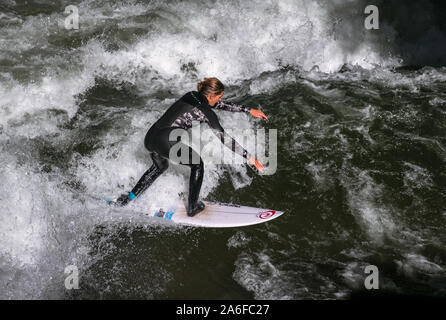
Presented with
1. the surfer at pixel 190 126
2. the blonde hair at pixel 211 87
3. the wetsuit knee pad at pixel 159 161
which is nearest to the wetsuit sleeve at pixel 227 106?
the surfer at pixel 190 126

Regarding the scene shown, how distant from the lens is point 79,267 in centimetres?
445

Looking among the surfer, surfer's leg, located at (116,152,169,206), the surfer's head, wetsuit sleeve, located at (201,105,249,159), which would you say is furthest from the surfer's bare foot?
the surfer's head

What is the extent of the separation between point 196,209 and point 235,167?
3.57 feet

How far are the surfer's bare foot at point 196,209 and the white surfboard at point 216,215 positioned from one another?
0.12ft

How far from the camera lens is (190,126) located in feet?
16.3

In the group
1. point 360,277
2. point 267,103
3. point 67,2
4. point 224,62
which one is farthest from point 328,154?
point 67,2

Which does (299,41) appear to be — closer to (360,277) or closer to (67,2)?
(67,2)

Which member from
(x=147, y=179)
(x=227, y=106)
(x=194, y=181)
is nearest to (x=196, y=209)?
(x=194, y=181)

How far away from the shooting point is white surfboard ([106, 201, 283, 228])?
197 inches

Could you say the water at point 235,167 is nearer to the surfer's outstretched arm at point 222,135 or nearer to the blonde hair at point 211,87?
the surfer's outstretched arm at point 222,135

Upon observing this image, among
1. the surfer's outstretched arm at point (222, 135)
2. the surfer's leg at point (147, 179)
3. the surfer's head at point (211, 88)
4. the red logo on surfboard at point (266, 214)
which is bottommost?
the red logo on surfboard at point (266, 214)

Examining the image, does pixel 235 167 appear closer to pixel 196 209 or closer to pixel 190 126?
pixel 196 209

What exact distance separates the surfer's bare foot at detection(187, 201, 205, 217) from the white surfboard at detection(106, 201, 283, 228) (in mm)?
Answer: 36

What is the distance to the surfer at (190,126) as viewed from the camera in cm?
473
